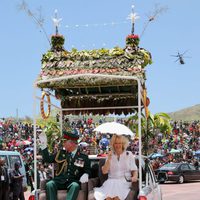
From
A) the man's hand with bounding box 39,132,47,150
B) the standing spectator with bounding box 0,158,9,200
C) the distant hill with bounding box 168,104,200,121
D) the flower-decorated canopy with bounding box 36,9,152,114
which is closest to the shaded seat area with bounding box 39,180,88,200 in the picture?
the man's hand with bounding box 39,132,47,150

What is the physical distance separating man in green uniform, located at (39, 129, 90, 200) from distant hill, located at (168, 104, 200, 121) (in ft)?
412

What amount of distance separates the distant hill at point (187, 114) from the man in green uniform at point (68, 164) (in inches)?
4944

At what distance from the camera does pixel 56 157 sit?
941 centimetres

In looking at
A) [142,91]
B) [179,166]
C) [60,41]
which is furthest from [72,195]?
[179,166]

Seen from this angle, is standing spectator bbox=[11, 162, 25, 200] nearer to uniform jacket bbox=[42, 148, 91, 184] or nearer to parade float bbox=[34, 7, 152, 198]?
parade float bbox=[34, 7, 152, 198]

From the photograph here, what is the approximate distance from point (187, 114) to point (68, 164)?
5268 inches

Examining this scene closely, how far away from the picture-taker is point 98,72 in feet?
30.9

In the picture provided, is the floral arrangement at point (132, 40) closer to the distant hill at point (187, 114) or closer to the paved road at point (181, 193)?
the paved road at point (181, 193)

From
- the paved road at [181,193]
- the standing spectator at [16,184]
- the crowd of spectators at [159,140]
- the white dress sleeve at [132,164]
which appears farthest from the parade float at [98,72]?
the crowd of spectators at [159,140]

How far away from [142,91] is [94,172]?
7.27 ft

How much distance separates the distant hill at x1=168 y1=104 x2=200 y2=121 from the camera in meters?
136

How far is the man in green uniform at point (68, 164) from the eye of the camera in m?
9.15

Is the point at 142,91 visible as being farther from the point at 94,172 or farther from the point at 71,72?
the point at 94,172

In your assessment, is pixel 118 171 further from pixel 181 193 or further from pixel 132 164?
pixel 181 193
